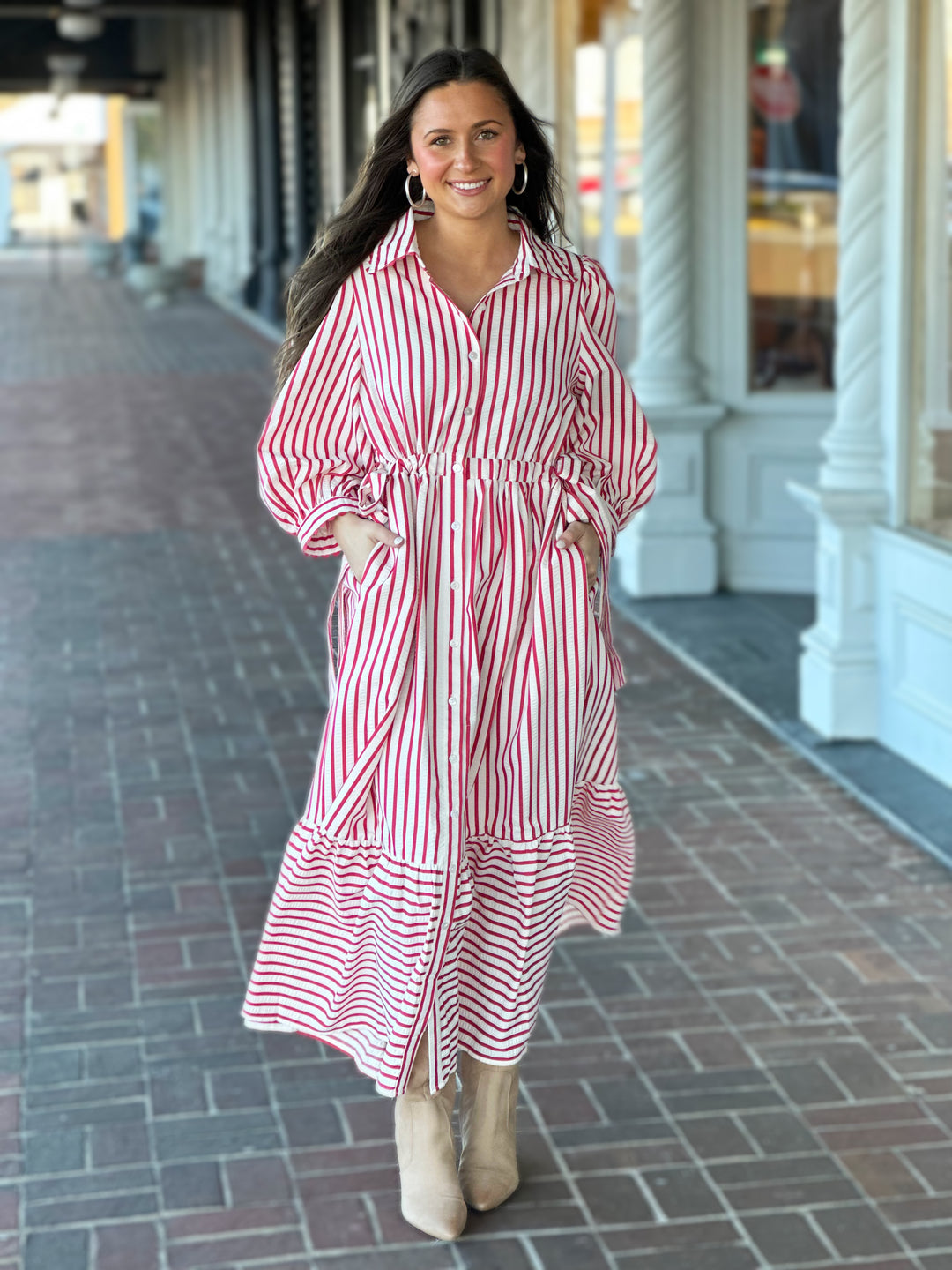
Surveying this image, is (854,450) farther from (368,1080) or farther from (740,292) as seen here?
(368,1080)

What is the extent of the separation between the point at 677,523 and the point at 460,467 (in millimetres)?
4458

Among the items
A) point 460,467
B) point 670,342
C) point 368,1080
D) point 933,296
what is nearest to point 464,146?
point 460,467

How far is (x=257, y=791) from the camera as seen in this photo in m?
5.03

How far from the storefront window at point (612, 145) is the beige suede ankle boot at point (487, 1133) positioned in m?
5.32

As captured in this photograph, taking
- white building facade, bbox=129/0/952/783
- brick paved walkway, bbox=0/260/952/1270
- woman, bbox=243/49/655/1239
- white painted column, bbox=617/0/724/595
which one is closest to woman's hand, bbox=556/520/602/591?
A: woman, bbox=243/49/655/1239

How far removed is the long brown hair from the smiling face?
37 millimetres

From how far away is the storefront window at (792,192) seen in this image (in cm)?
671

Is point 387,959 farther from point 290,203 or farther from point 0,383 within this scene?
point 290,203

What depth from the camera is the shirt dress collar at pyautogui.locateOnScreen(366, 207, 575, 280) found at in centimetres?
263

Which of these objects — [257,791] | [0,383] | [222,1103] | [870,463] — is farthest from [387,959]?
[0,383]

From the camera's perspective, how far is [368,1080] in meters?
3.41

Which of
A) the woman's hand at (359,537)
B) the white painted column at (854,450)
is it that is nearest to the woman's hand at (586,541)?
the woman's hand at (359,537)

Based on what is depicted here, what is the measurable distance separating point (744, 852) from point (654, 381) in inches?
114

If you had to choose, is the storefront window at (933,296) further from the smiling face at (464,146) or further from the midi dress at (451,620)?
the smiling face at (464,146)
